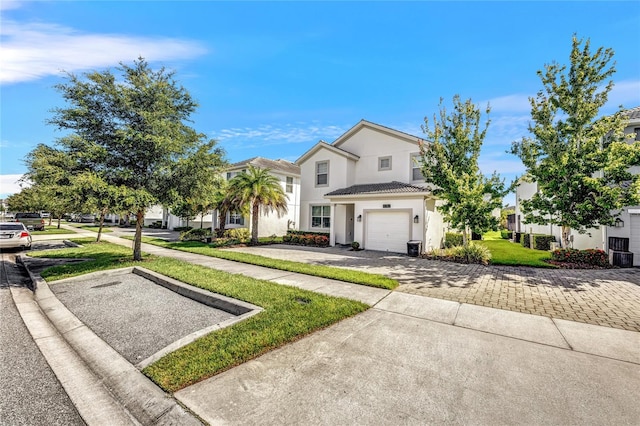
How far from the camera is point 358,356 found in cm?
400

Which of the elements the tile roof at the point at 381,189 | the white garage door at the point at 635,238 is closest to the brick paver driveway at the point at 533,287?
the white garage door at the point at 635,238

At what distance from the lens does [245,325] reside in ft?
16.0

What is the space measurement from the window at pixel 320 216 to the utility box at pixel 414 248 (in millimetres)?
7435

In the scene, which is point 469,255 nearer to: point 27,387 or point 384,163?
point 384,163

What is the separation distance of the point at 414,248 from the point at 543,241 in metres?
9.45

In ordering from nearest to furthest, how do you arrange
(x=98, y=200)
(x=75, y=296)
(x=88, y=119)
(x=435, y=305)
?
(x=435, y=305) → (x=75, y=296) → (x=98, y=200) → (x=88, y=119)

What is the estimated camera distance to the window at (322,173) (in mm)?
20594

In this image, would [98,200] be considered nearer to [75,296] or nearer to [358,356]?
[75,296]

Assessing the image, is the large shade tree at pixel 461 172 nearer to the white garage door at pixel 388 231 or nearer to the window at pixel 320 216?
the white garage door at pixel 388 231

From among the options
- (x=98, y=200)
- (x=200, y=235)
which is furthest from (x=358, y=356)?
(x=200, y=235)

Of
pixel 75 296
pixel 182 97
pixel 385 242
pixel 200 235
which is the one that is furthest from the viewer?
pixel 200 235

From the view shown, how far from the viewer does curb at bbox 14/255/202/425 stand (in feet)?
9.43

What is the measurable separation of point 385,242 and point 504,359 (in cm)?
1240

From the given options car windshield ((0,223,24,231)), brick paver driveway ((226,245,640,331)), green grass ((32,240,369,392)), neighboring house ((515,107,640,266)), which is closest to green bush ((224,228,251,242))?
brick paver driveway ((226,245,640,331))
